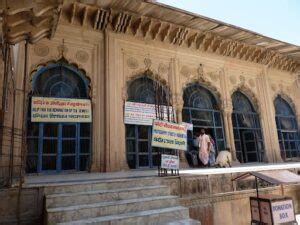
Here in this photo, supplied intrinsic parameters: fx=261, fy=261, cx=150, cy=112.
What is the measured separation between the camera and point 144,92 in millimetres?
9062

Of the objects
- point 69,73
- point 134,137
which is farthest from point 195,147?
point 69,73

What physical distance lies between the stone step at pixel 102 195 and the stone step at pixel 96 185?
0.14m

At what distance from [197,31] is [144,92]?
10.5 ft

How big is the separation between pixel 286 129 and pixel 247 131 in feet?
8.62

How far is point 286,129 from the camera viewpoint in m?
12.5

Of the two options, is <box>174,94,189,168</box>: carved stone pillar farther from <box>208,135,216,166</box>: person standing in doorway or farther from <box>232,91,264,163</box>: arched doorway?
<box>232,91,264,163</box>: arched doorway

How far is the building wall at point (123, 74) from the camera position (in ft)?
24.9

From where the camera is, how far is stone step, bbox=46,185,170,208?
408 cm

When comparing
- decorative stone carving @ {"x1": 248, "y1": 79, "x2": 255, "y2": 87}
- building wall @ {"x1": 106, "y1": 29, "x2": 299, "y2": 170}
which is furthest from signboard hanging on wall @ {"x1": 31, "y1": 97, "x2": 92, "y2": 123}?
decorative stone carving @ {"x1": 248, "y1": 79, "x2": 255, "y2": 87}

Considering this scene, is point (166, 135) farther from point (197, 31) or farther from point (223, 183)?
point (197, 31)

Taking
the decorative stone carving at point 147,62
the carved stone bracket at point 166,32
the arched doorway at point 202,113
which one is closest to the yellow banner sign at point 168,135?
the arched doorway at point 202,113

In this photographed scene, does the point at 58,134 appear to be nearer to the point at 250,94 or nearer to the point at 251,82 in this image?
the point at 250,94

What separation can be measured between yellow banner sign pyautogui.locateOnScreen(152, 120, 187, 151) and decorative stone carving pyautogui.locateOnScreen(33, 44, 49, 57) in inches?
164

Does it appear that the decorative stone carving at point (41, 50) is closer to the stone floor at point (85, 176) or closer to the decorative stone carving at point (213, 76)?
the stone floor at point (85, 176)
